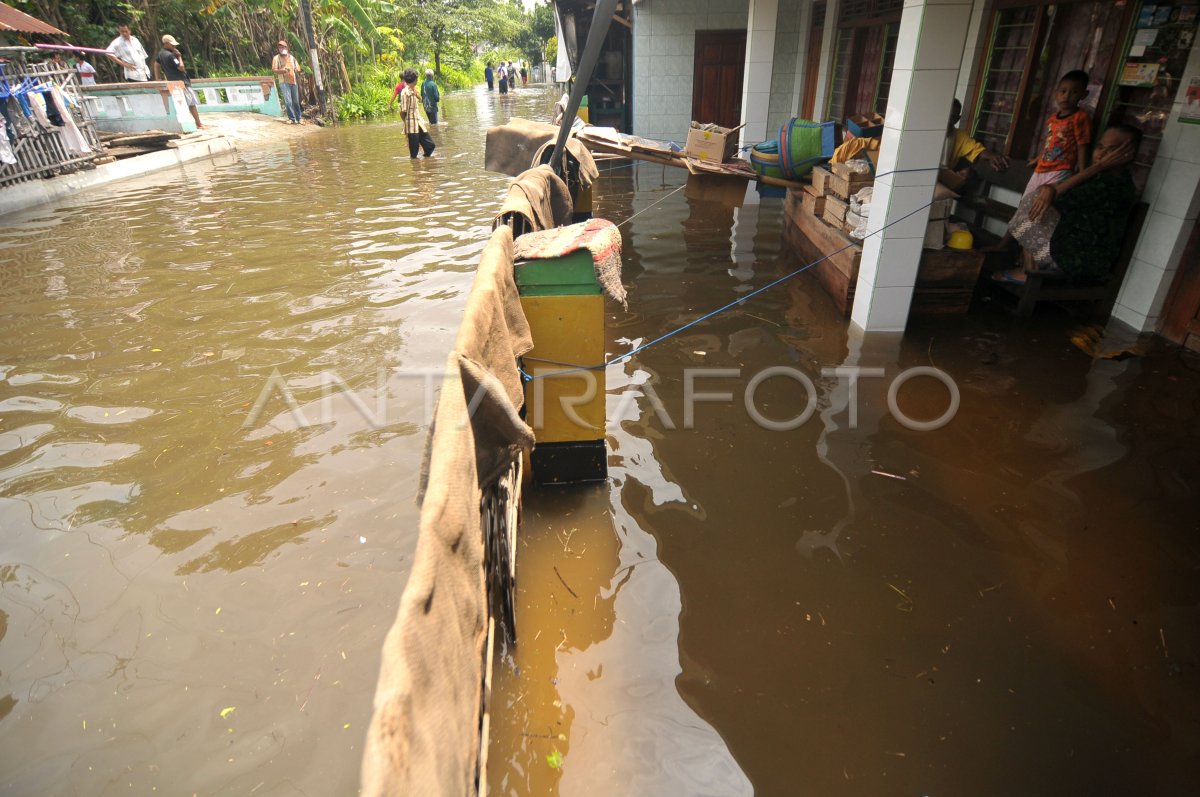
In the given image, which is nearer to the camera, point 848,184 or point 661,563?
point 661,563

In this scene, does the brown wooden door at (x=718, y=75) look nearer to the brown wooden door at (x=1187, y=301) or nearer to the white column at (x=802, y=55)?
the white column at (x=802, y=55)

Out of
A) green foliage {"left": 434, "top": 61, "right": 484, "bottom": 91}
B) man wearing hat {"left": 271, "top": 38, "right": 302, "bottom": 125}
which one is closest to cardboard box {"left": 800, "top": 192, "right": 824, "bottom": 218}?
man wearing hat {"left": 271, "top": 38, "right": 302, "bottom": 125}

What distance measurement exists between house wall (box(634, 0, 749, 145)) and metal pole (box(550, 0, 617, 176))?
9.64 m

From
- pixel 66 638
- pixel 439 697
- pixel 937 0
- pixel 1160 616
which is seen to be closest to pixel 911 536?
pixel 1160 616

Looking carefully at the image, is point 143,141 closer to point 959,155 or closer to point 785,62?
point 785,62

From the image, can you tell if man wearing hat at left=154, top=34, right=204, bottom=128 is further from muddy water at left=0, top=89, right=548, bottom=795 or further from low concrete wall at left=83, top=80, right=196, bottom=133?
muddy water at left=0, top=89, right=548, bottom=795

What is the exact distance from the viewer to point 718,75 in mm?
12773

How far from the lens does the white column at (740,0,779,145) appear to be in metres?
8.69

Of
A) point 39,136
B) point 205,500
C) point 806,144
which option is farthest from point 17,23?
point 806,144

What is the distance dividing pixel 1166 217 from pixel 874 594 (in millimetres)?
4107

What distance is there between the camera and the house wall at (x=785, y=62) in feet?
37.0

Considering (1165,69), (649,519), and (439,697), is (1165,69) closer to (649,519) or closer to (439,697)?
(649,519)

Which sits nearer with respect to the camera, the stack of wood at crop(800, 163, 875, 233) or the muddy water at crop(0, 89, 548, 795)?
the muddy water at crop(0, 89, 548, 795)

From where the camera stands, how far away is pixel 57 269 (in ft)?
24.0
